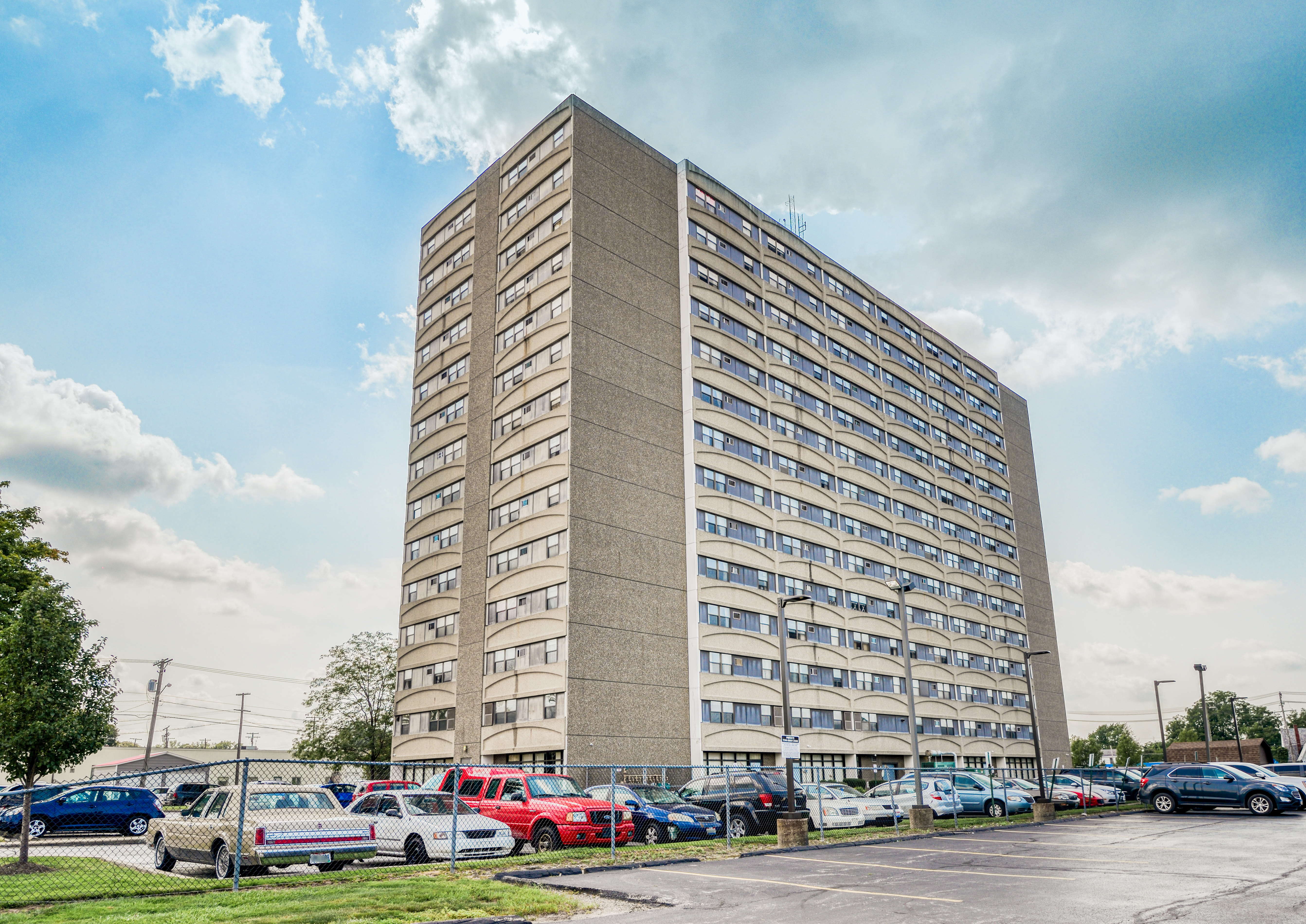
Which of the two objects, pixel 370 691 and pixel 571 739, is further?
pixel 370 691

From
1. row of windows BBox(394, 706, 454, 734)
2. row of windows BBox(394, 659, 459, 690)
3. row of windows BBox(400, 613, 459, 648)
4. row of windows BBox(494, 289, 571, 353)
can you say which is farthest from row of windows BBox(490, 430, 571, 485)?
row of windows BBox(394, 706, 454, 734)

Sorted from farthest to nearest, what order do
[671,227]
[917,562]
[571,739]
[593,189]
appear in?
[917,562], [671,227], [593,189], [571,739]

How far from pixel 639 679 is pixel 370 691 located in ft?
97.7

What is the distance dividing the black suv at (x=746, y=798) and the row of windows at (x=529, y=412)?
23982mm

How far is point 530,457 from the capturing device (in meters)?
47.4

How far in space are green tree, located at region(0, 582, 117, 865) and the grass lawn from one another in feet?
27.3

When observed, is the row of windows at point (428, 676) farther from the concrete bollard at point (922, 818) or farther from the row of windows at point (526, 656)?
the concrete bollard at point (922, 818)

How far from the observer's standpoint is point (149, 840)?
697 inches

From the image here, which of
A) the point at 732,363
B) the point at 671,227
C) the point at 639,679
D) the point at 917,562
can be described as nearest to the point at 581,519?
the point at 639,679

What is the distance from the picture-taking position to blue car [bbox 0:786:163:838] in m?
26.4

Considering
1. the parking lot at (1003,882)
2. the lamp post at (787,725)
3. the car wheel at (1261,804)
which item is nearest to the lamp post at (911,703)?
the lamp post at (787,725)

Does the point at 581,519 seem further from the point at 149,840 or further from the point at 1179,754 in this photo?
the point at 1179,754

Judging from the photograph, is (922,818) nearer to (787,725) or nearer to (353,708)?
(787,725)

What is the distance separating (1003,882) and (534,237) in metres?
43.5
